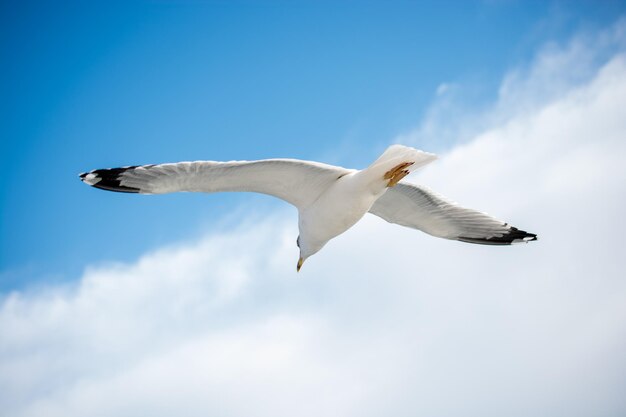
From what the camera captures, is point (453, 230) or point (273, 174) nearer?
point (273, 174)

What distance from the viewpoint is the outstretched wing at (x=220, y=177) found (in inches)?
306

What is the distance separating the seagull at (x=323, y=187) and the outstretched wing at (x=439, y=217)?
1 centimetres

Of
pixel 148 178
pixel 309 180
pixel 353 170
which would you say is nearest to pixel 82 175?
pixel 148 178

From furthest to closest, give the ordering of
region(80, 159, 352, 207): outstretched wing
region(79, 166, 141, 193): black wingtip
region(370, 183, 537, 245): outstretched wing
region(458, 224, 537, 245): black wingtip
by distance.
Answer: region(458, 224, 537, 245): black wingtip < region(370, 183, 537, 245): outstretched wing < region(79, 166, 141, 193): black wingtip < region(80, 159, 352, 207): outstretched wing

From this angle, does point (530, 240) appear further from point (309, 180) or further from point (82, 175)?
point (82, 175)

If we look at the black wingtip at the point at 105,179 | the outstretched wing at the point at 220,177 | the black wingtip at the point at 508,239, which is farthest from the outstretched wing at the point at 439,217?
the black wingtip at the point at 105,179

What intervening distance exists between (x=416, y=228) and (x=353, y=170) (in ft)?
5.64

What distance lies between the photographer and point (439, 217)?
9430mm

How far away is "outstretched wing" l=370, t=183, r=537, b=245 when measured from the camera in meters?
9.16

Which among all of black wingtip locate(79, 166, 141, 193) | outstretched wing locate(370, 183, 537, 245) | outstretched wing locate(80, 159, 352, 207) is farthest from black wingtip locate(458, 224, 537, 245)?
black wingtip locate(79, 166, 141, 193)

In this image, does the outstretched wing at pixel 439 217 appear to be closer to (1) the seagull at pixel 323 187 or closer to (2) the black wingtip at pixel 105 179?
(1) the seagull at pixel 323 187

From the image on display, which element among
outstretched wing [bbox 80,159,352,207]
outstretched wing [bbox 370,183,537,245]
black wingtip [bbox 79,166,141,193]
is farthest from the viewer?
outstretched wing [bbox 370,183,537,245]

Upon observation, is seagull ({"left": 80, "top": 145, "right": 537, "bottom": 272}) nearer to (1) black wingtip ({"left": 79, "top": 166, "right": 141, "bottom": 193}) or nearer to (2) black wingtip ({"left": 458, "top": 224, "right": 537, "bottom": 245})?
(1) black wingtip ({"left": 79, "top": 166, "right": 141, "bottom": 193})

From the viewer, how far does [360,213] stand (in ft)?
27.6
